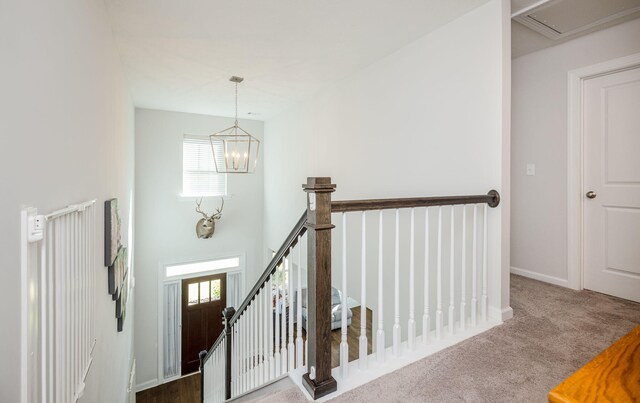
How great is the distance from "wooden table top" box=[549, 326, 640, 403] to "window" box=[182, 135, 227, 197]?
6522 millimetres

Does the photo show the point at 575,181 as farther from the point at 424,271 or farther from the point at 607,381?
the point at 607,381

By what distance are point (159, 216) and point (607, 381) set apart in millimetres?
6515

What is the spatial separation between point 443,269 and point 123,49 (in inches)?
147

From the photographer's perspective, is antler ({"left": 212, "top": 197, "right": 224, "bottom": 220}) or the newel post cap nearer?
the newel post cap

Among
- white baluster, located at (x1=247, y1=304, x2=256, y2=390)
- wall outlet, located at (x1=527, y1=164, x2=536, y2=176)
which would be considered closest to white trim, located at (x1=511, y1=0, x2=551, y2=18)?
wall outlet, located at (x1=527, y1=164, x2=536, y2=176)

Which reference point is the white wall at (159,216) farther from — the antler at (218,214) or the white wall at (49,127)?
the white wall at (49,127)

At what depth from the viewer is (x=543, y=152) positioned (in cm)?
332

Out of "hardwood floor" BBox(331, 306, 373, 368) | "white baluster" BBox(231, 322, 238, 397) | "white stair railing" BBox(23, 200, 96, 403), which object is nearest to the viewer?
"white stair railing" BBox(23, 200, 96, 403)

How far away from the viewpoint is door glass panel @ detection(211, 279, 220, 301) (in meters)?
6.84

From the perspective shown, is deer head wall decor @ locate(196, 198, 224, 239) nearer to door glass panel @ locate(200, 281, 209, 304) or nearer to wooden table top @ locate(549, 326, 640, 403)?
door glass panel @ locate(200, 281, 209, 304)

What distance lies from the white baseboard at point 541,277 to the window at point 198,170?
527cm

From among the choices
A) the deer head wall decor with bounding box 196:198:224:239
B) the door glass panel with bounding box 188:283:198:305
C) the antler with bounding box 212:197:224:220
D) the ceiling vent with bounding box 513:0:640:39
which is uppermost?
the ceiling vent with bounding box 513:0:640:39

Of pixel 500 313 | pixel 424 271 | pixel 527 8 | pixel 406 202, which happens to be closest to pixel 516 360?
pixel 500 313

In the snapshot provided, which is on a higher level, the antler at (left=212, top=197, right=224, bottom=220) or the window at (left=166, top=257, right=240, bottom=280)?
the antler at (left=212, top=197, right=224, bottom=220)
